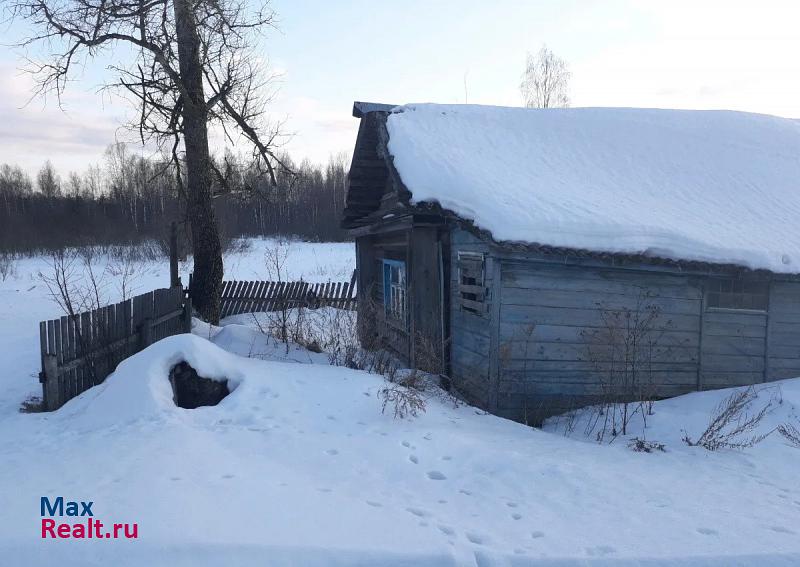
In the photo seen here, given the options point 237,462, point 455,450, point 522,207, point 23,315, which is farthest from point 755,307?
point 23,315

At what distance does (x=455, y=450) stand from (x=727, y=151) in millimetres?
9090

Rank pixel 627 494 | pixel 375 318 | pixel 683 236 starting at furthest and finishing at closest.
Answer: pixel 375 318 < pixel 683 236 < pixel 627 494

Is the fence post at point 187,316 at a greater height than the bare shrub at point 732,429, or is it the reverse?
the fence post at point 187,316

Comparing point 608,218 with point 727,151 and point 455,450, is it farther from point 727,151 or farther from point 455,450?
point 727,151

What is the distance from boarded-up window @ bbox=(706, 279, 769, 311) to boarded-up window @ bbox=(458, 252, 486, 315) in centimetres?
313

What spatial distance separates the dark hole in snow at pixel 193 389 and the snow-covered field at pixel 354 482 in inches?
4.1

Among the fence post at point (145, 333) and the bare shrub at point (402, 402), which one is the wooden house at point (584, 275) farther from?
the fence post at point (145, 333)

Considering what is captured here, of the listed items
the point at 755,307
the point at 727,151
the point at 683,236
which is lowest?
the point at 755,307

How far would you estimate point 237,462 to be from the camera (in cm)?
438

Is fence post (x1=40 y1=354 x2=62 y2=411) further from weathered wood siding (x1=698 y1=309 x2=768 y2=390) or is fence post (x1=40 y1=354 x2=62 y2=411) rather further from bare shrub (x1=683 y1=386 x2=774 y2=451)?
weathered wood siding (x1=698 y1=309 x2=768 y2=390)

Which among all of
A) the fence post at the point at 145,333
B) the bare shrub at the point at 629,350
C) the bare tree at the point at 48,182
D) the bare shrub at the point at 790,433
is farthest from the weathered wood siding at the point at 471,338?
the bare tree at the point at 48,182

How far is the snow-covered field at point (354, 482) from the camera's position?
317cm

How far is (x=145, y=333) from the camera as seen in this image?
8.77 m

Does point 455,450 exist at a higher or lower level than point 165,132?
lower
